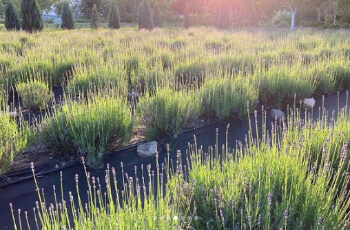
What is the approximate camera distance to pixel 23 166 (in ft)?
14.2

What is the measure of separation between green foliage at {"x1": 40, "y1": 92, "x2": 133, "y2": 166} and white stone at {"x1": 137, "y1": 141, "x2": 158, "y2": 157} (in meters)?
0.26

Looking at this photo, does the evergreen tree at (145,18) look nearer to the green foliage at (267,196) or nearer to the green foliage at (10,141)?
the green foliage at (10,141)

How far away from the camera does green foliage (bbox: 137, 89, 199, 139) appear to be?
16.6 ft

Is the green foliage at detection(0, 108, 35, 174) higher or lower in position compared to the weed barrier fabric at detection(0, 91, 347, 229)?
higher

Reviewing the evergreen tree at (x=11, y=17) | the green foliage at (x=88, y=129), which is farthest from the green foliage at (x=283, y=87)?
the evergreen tree at (x=11, y=17)

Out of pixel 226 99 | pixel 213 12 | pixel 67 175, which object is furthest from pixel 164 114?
pixel 213 12

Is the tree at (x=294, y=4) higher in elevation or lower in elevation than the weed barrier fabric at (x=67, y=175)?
higher

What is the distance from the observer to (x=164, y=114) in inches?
201

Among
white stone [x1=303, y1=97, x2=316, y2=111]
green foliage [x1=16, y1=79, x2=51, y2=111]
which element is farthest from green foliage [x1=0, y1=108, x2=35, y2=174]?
white stone [x1=303, y1=97, x2=316, y2=111]

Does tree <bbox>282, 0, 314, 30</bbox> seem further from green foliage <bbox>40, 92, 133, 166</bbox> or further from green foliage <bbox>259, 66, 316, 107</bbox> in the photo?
green foliage <bbox>40, 92, 133, 166</bbox>

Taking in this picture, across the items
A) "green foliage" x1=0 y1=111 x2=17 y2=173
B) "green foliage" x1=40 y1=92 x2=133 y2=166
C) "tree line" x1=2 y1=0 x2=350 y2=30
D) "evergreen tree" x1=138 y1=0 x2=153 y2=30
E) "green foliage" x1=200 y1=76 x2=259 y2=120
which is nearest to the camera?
"green foliage" x1=0 y1=111 x2=17 y2=173

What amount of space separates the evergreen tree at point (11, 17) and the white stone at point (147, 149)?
1873 cm

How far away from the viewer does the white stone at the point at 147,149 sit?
15.1 ft

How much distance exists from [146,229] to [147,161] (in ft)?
7.75
